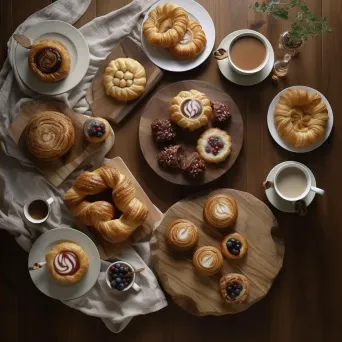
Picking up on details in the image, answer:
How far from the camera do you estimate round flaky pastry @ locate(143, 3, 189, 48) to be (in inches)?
96.4

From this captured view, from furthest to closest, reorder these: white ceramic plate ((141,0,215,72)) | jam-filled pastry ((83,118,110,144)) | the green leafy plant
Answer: white ceramic plate ((141,0,215,72)) → jam-filled pastry ((83,118,110,144)) → the green leafy plant

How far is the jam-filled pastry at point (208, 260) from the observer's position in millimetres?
2361

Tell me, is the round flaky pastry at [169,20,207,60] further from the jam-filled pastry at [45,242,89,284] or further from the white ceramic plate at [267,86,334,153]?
the jam-filled pastry at [45,242,89,284]

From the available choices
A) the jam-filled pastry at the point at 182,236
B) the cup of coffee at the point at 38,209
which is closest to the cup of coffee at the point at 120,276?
the jam-filled pastry at the point at 182,236

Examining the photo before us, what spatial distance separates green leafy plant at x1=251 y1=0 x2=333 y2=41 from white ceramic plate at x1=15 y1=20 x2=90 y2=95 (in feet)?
2.64

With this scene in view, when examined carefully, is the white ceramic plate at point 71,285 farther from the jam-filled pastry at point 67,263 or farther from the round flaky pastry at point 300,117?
the round flaky pastry at point 300,117

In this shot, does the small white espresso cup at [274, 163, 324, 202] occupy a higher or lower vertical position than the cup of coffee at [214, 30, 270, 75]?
lower

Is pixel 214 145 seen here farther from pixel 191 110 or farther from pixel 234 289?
pixel 234 289

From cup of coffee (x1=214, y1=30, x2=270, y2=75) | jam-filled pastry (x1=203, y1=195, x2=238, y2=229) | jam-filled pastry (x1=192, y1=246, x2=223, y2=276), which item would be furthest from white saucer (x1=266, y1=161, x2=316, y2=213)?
cup of coffee (x1=214, y1=30, x2=270, y2=75)

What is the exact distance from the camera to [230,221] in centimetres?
239

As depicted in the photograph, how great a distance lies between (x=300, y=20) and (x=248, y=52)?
275mm

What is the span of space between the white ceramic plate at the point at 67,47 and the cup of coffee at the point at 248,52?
2.04 feet

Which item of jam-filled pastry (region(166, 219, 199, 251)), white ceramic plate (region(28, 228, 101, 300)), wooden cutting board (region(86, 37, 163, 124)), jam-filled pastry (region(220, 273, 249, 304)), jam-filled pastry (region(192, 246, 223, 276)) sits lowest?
white ceramic plate (region(28, 228, 101, 300))

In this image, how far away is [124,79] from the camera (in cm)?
247
